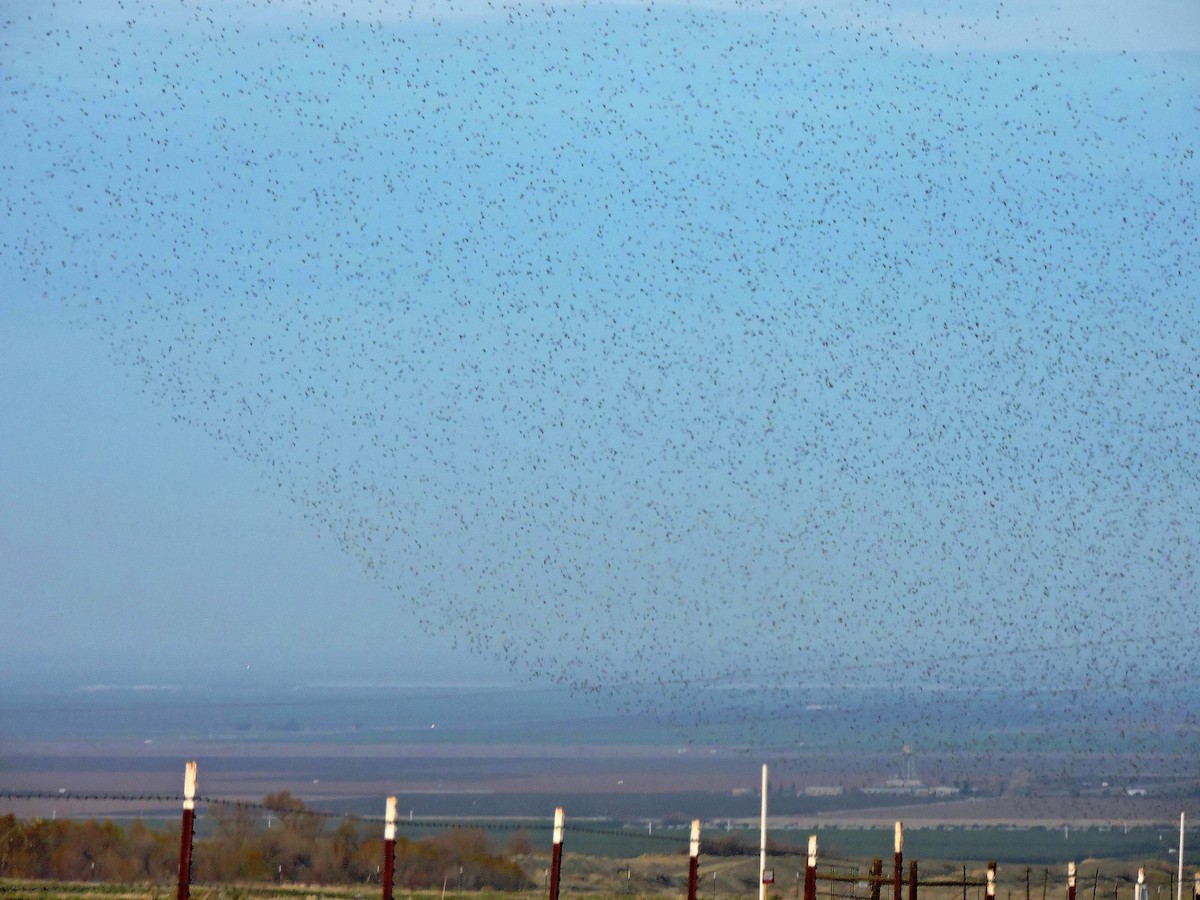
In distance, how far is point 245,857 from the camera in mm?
72750

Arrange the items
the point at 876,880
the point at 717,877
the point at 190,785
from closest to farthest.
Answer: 1. the point at 190,785
2. the point at 876,880
3. the point at 717,877

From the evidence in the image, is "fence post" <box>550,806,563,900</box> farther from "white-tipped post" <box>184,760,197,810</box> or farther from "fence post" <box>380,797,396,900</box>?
"white-tipped post" <box>184,760,197,810</box>

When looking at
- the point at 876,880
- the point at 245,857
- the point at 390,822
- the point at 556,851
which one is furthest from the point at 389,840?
the point at 245,857

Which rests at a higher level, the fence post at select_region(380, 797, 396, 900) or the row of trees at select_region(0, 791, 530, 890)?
the fence post at select_region(380, 797, 396, 900)

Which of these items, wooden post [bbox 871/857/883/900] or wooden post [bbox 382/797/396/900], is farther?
wooden post [bbox 871/857/883/900]

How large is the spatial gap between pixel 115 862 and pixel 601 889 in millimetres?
20722

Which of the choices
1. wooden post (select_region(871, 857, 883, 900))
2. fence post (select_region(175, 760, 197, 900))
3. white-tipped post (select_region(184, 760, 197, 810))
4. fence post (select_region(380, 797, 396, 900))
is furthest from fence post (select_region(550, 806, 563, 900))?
wooden post (select_region(871, 857, 883, 900))

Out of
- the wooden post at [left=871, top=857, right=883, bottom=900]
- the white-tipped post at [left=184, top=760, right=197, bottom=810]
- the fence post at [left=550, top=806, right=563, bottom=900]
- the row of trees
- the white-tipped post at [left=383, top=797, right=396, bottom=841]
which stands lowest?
the row of trees

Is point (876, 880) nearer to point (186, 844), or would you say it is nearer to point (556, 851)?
point (556, 851)

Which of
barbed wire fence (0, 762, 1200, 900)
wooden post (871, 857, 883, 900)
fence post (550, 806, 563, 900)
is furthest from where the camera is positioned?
wooden post (871, 857, 883, 900)

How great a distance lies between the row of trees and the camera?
2712 inches

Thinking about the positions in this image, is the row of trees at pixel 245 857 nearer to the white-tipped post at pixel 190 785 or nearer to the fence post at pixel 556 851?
the fence post at pixel 556 851

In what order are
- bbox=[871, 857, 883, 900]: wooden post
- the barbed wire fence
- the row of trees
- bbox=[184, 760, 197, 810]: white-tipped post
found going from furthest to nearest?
the row of trees → bbox=[871, 857, 883, 900]: wooden post → the barbed wire fence → bbox=[184, 760, 197, 810]: white-tipped post

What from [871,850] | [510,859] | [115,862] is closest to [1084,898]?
[510,859]
